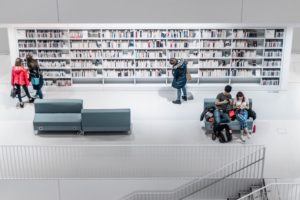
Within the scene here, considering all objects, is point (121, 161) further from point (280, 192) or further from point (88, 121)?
point (280, 192)

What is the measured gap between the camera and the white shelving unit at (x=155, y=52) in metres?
13.4

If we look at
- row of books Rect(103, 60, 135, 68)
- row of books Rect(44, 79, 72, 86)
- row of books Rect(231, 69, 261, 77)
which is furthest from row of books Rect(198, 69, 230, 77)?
row of books Rect(44, 79, 72, 86)

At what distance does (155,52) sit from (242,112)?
4.09 m

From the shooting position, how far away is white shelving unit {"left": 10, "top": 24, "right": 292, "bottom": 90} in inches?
526

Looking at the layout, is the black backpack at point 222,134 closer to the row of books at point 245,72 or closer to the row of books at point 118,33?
the row of books at point 245,72

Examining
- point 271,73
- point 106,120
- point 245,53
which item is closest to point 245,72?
point 245,53

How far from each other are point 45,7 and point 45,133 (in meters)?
3.61

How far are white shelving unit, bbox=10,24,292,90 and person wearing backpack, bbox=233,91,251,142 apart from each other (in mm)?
3426

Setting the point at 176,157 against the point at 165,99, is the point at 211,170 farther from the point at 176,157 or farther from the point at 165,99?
the point at 165,99

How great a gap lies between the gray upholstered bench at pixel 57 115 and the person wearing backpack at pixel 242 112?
11.5ft

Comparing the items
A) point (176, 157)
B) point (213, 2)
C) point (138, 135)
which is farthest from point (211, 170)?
point (213, 2)

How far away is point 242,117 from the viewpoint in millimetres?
10297

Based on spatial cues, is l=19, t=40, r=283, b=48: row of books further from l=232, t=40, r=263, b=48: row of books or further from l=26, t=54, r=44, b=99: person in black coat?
l=26, t=54, r=44, b=99: person in black coat

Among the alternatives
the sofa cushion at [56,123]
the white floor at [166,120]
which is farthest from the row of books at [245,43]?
the sofa cushion at [56,123]
